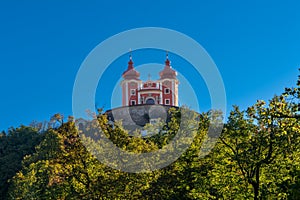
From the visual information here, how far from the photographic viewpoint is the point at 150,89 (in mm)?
97438

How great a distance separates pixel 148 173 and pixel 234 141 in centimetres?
463

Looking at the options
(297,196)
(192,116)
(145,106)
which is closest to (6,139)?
(145,106)

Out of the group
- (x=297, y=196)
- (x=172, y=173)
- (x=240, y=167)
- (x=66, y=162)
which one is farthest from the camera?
(x=172, y=173)

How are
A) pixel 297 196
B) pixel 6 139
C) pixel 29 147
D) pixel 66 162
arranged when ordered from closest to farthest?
pixel 297 196
pixel 66 162
pixel 29 147
pixel 6 139

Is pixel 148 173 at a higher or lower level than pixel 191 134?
lower

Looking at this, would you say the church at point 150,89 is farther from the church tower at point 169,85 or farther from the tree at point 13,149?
the tree at point 13,149

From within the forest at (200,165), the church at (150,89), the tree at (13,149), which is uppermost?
the church at (150,89)

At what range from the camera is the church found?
96.2 meters

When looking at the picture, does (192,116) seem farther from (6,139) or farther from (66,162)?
(6,139)

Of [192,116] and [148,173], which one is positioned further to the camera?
[192,116]

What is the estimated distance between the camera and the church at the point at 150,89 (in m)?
96.2

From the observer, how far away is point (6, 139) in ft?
287

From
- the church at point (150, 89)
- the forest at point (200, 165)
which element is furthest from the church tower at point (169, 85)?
the forest at point (200, 165)

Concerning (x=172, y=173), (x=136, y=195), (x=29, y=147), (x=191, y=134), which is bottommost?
(x=136, y=195)
